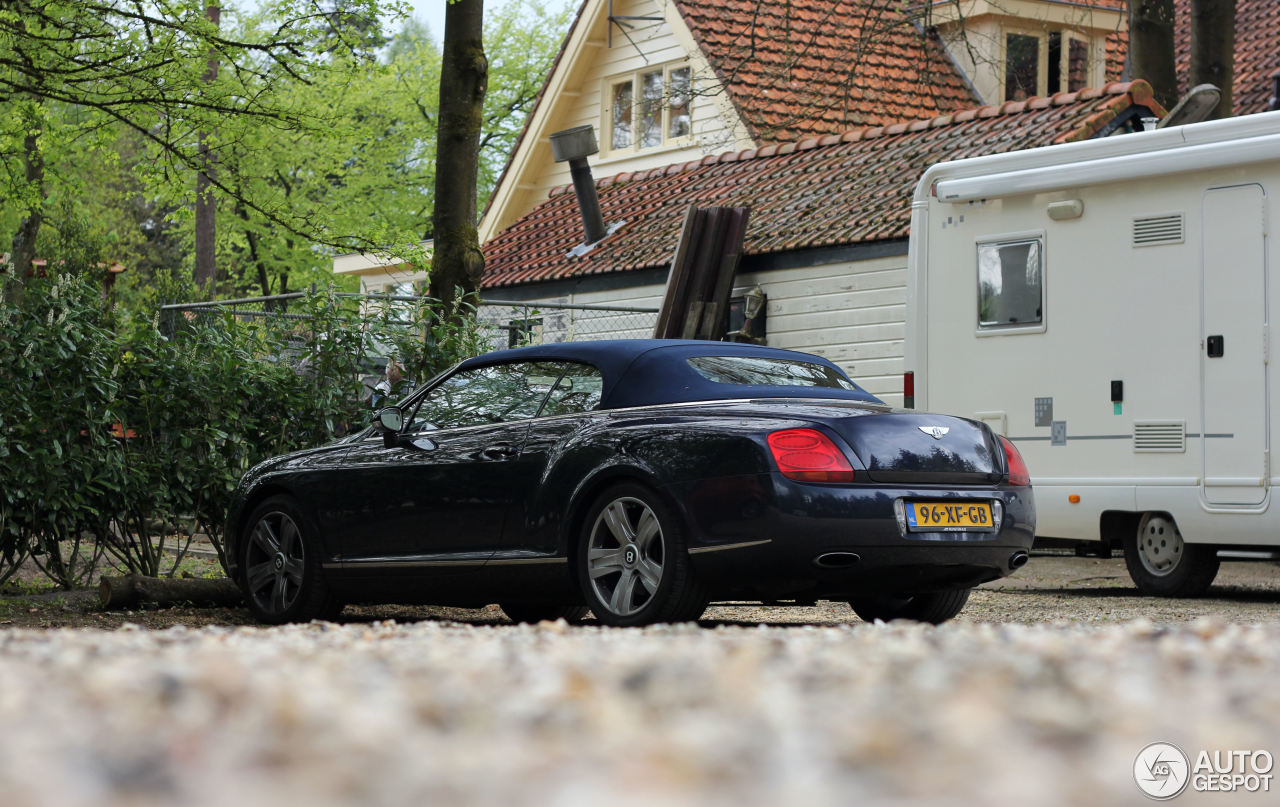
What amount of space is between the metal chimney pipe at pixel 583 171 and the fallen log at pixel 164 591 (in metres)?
10.3

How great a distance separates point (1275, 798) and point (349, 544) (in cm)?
624

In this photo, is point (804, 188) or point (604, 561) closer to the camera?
point (604, 561)

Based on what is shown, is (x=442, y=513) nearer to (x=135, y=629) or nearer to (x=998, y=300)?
(x=135, y=629)

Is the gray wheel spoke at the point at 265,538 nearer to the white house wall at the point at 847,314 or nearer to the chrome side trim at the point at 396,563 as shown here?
the chrome side trim at the point at 396,563

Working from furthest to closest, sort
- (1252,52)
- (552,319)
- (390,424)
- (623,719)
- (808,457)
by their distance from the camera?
(1252,52), (552,319), (390,424), (808,457), (623,719)

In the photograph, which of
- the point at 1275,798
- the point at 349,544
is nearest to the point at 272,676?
the point at 1275,798

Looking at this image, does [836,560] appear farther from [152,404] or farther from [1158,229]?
[152,404]

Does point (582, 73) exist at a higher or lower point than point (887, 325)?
higher

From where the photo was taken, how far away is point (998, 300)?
11398mm

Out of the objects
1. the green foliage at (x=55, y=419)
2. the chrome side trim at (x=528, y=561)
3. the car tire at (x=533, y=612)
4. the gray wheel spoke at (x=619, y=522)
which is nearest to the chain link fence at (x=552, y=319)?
the green foliage at (x=55, y=419)

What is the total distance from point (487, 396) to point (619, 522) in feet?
4.47

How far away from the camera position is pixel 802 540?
6664mm

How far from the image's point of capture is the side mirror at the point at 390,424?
8.27 meters

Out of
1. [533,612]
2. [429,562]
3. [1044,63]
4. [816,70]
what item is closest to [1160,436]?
[533,612]
